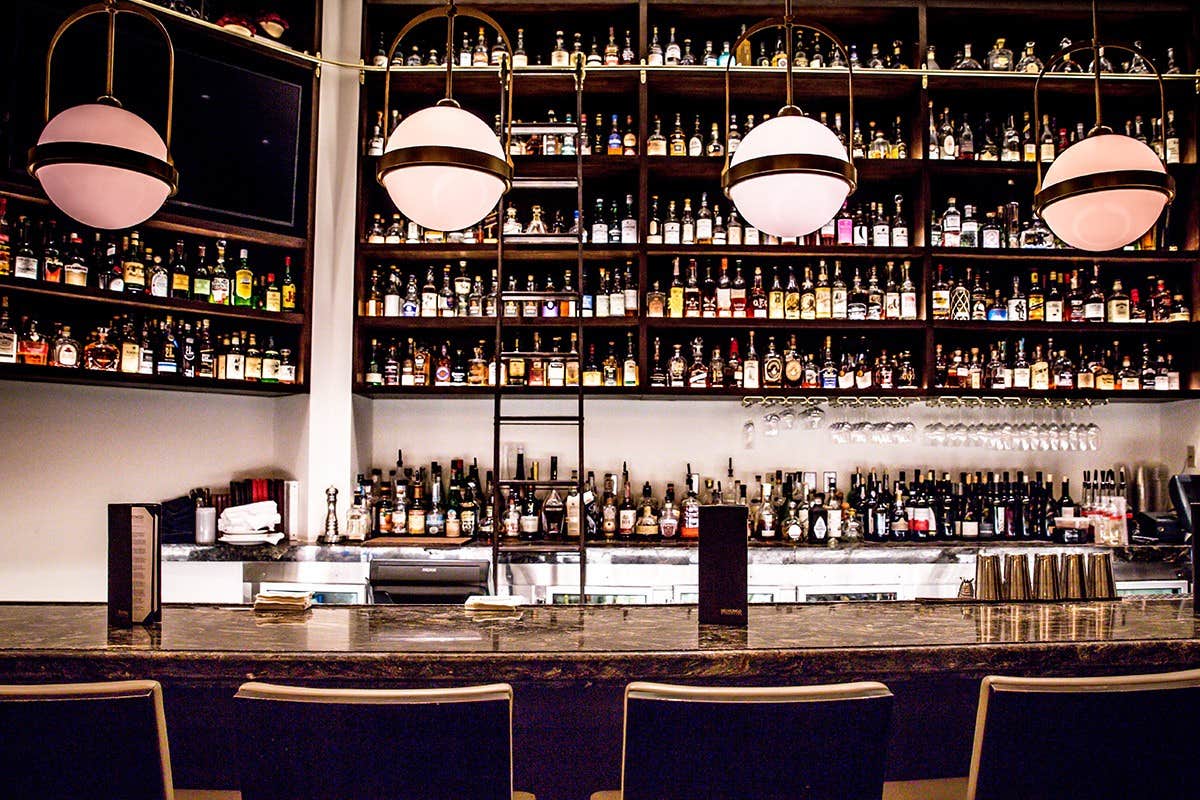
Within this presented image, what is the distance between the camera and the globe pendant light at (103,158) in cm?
183

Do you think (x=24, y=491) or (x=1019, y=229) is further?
(x=1019, y=229)

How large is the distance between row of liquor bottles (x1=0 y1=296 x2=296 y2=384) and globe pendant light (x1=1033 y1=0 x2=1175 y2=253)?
3.34 meters

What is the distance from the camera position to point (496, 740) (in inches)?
43.6

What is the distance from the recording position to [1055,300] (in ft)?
13.9

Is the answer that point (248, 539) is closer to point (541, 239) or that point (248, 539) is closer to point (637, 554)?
point (637, 554)

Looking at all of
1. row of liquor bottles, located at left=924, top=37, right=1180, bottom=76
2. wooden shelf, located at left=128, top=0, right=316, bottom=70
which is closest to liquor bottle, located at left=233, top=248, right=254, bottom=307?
wooden shelf, located at left=128, top=0, right=316, bottom=70

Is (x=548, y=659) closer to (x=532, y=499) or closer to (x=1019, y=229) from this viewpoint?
(x=532, y=499)

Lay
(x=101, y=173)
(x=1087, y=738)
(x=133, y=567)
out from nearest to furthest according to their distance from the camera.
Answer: (x=1087, y=738)
(x=133, y=567)
(x=101, y=173)

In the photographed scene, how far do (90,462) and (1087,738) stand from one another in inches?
166

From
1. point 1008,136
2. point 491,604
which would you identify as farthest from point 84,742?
point 1008,136

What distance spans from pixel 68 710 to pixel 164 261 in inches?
131

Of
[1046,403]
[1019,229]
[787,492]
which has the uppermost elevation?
[1019,229]

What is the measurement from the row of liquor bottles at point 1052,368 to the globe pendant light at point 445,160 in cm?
284

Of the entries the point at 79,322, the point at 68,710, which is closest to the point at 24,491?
the point at 79,322
